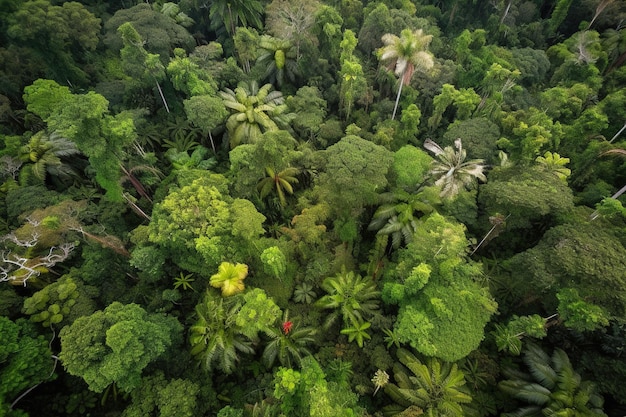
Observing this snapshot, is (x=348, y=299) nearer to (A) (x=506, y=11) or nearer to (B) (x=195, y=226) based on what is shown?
(B) (x=195, y=226)

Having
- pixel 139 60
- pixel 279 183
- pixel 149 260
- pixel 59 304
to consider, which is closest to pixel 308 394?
A: pixel 149 260

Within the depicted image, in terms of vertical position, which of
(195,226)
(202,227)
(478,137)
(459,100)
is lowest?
(195,226)

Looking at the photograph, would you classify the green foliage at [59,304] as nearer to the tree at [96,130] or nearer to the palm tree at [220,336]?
the tree at [96,130]

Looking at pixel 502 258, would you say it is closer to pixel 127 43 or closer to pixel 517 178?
pixel 517 178

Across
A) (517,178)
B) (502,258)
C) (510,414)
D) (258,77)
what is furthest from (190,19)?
(510,414)

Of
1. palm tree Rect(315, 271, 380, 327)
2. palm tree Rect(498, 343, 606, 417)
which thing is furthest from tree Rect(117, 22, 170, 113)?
palm tree Rect(498, 343, 606, 417)

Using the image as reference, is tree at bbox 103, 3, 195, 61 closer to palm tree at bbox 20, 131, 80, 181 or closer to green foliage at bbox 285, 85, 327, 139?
palm tree at bbox 20, 131, 80, 181

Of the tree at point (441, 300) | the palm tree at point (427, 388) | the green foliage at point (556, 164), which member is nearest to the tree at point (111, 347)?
the palm tree at point (427, 388)
